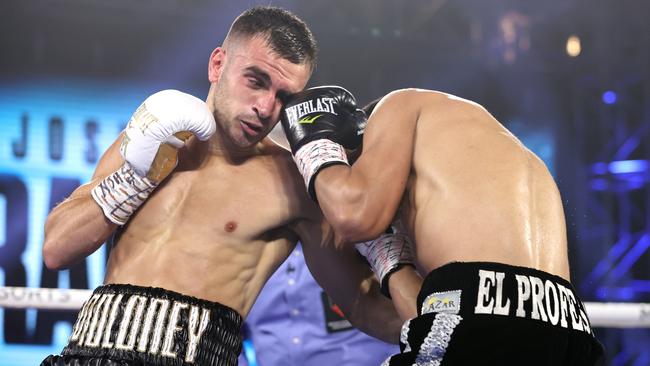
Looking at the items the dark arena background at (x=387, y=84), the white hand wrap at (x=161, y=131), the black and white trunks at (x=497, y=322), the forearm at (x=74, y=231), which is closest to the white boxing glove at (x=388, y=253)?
the black and white trunks at (x=497, y=322)

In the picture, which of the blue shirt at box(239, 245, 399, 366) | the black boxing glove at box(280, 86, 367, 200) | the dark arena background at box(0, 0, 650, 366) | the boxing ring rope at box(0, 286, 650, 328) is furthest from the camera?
the dark arena background at box(0, 0, 650, 366)

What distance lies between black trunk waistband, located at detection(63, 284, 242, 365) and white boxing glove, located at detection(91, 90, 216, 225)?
0.70 feet

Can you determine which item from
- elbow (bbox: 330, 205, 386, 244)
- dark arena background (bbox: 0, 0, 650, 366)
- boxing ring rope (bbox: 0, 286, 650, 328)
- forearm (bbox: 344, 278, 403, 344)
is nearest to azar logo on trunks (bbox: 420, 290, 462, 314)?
elbow (bbox: 330, 205, 386, 244)

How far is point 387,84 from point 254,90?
3.57 metres

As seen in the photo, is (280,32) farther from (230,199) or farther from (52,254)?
(52,254)

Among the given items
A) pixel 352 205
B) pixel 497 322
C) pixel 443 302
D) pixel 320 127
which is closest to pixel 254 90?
pixel 320 127

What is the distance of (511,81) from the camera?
5859mm

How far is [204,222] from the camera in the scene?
2.00m

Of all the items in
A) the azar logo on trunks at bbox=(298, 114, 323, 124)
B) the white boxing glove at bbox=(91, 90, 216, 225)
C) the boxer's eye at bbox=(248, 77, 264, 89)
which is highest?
the boxer's eye at bbox=(248, 77, 264, 89)

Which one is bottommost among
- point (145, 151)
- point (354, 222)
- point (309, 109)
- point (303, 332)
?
point (303, 332)

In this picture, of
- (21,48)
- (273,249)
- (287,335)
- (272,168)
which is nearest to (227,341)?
(273,249)

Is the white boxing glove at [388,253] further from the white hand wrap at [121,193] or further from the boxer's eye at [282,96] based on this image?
the white hand wrap at [121,193]

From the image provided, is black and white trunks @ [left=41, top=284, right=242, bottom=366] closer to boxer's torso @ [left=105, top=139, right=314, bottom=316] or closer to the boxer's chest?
boxer's torso @ [left=105, top=139, right=314, bottom=316]

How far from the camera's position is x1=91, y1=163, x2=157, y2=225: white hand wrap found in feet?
6.10
